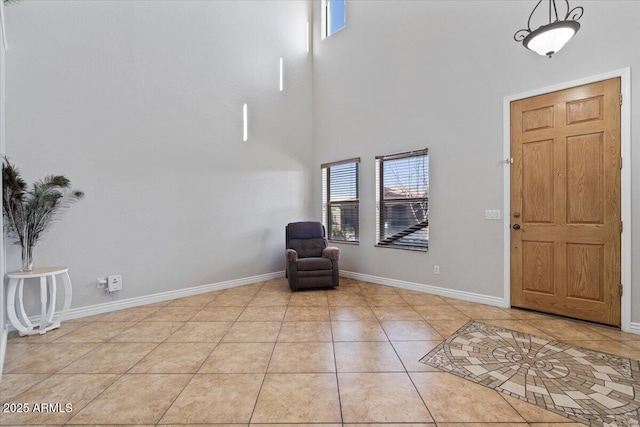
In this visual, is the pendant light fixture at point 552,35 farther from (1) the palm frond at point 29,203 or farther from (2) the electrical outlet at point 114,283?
(2) the electrical outlet at point 114,283

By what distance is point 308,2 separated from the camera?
18.6 feet

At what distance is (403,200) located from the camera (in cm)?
449

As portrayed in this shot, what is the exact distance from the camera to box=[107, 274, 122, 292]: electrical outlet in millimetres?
3510

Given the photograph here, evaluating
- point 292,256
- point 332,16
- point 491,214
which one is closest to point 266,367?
point 292,256

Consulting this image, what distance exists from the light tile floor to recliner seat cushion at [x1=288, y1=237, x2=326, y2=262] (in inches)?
48.6

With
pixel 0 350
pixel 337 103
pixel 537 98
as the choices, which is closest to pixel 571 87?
pixel 537 98

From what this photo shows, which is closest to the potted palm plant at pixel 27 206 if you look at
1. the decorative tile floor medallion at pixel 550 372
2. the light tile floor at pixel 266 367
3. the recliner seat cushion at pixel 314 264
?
the light tile floor at pixel 266 367

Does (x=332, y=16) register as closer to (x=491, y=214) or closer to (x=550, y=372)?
(x=491, y=214)

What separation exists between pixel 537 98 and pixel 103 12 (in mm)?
5134

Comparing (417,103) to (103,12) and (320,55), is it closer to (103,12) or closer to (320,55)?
(320,55)

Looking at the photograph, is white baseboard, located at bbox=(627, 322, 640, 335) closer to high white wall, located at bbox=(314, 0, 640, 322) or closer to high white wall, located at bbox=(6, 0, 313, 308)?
high white wall, located at bbox=(314, 0, 640, 322)

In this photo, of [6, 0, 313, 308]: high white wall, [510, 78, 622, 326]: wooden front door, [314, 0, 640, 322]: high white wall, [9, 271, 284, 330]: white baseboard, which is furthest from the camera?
[9, 271, 284, 330]: white baseboard

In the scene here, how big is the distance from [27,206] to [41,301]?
3.12ft

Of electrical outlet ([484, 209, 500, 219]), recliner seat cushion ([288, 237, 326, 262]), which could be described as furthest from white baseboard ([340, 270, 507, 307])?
electrical outlet ([484, 209, 500, 219])
